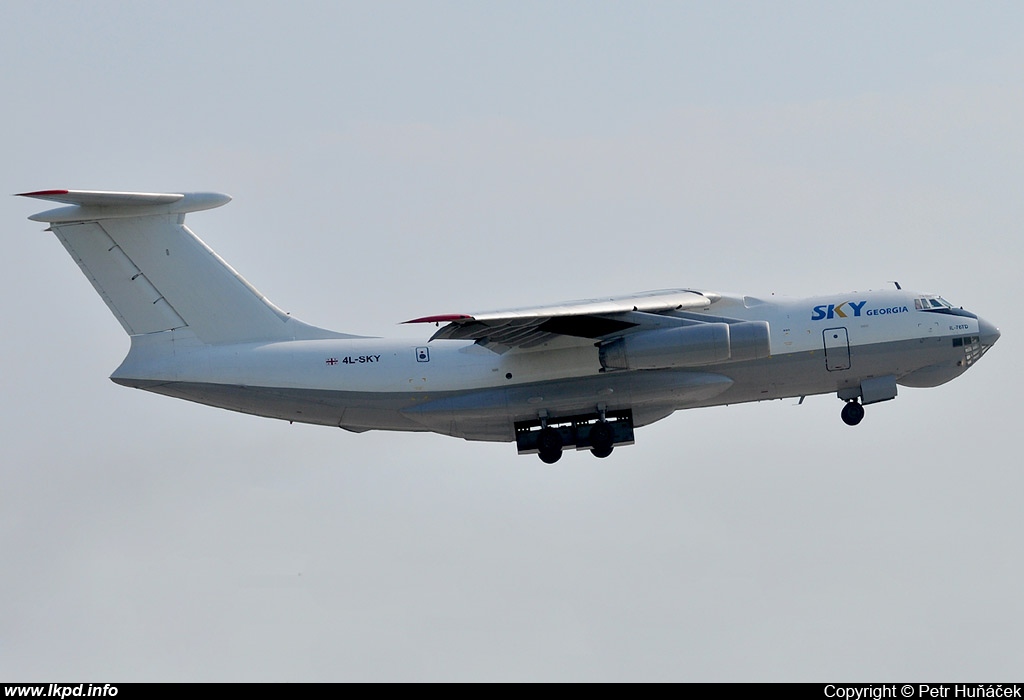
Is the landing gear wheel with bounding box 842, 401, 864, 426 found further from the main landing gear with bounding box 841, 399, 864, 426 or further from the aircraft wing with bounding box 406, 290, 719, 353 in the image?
the aircraft wing with bounding box 406, 290, 719, 353

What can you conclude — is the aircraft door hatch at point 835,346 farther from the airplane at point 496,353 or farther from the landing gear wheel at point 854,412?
the landing gear wheel at point 854,412

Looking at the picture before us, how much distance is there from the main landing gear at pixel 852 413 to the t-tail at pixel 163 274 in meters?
5.93

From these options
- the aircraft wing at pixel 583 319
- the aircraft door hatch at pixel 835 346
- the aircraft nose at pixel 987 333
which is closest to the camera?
the aircraft wing at pixel 583 319

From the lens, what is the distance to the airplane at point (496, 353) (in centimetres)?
2495

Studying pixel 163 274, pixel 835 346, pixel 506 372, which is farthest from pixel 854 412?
pixel 163 274

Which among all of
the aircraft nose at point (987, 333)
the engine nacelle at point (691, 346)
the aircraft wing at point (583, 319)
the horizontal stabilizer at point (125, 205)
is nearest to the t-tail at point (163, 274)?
the horizontal stabilizer at point (125, 205)

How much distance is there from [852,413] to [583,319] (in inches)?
142

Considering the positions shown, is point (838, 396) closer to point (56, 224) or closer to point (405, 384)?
point (405, 384)

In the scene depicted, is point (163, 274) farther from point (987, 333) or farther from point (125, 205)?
point (987, 333)

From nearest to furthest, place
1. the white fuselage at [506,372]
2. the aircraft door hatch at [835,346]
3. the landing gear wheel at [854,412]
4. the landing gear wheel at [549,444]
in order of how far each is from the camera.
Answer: the white fuselage at [506,372], the aircraft door hatch at [835,346], the landing gear wheel at [549,444], the landing gear wheel at [854,412]

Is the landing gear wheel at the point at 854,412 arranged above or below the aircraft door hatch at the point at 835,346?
below

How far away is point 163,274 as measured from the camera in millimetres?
25359

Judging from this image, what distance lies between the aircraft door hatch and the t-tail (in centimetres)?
552

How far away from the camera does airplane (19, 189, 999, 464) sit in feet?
81.9
